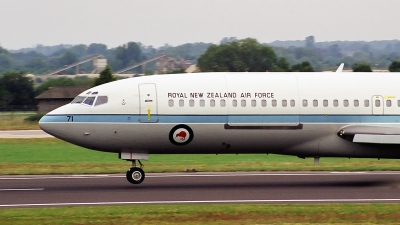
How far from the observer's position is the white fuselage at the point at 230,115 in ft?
75.6

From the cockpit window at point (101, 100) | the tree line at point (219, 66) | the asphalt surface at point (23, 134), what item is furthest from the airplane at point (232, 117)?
the tree line at point (219, 66)

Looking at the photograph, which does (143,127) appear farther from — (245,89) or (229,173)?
(229,173)

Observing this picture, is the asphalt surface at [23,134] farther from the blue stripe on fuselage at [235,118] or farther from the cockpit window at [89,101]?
the blue stripe on fuselage at [235,118]

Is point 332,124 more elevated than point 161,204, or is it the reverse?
point 332,124

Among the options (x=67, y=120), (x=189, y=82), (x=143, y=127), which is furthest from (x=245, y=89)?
(x=67, y=120)

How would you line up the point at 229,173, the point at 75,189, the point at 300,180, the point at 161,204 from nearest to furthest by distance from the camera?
the point at 161,204 < the point at 75,189 < the point at 300,180 < the point at 229,173

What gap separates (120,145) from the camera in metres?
23.1

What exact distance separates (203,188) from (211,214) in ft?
17.5

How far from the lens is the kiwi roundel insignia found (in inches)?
910

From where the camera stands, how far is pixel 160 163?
31359mm

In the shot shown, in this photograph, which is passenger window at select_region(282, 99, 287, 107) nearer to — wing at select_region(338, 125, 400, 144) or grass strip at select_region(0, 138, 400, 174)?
wing at select_region(338, 125, 400, 144)

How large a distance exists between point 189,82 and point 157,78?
3.34 ft

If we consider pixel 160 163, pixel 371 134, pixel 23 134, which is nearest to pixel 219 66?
pixel 23 134

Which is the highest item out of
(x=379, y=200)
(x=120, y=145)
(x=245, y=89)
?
(x=245, y=89)
